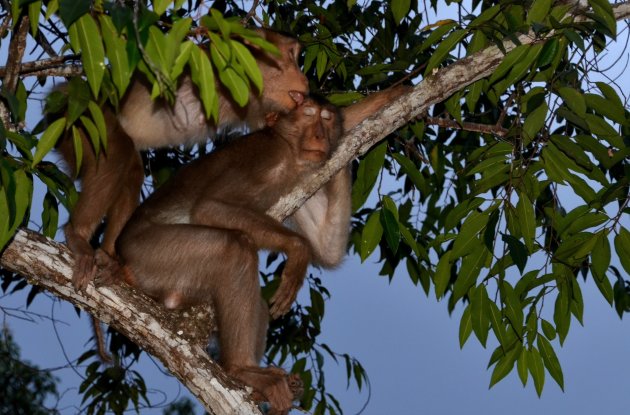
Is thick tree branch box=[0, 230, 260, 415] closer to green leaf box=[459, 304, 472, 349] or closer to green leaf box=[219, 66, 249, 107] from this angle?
green leaf box=[459, 304, 472, 349]

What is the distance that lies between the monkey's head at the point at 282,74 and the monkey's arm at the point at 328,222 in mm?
648

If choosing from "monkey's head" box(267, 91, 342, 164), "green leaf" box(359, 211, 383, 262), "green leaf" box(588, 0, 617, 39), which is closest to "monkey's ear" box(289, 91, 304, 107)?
"monkey's head" box(267, 91, 342, 164)

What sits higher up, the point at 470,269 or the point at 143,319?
the point at 470,269

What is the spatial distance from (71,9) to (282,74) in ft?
9.38

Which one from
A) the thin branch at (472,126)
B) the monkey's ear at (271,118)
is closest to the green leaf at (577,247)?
the thin branch at (472,126)

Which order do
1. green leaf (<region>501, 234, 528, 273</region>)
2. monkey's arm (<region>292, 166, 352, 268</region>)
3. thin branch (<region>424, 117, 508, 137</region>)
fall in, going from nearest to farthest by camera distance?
green leaf (<region>501, 234, 528, 273</region>)
thin branch (<region>424, 117, 508, 137</region>)
monkey's arm (<region>292, 166, 352, 268</region>)

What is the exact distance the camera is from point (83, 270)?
453cm

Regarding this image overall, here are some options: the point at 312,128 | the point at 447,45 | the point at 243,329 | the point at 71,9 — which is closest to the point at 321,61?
the point at 312,128

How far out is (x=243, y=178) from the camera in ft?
18.1

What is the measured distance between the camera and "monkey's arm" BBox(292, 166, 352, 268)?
5.90 metres

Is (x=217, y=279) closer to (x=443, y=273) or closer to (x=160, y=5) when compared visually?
(x=443, y=273)

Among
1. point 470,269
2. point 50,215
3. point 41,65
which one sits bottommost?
point 470,269

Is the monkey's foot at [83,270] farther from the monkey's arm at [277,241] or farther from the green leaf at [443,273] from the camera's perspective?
the green leaf at [443,273]

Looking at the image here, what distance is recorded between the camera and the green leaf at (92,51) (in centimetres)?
298
